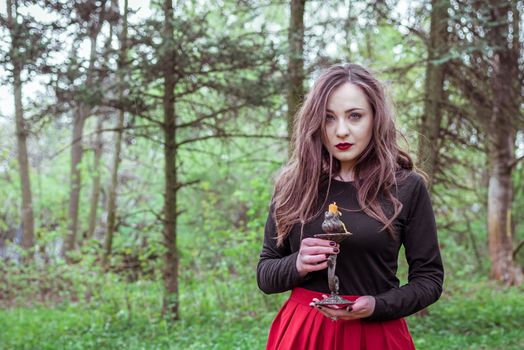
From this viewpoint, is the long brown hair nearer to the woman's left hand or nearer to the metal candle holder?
the metal candle holder

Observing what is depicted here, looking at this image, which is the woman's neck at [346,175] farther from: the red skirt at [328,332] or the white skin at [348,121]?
the red skirt at [328,332]

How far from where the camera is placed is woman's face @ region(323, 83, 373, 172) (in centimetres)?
229

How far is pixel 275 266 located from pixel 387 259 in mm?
424

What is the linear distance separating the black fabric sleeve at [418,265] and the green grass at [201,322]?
5060mm

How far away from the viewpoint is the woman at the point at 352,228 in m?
2.17

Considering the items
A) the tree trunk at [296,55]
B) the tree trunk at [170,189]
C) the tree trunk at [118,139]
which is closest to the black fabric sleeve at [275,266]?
the tree trunk at [296,55]

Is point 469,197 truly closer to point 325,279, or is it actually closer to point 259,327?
point 259,327

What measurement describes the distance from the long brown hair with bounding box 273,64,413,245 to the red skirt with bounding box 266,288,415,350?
28 cm

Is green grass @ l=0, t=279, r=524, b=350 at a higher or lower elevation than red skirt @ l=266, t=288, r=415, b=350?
lower

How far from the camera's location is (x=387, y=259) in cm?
225

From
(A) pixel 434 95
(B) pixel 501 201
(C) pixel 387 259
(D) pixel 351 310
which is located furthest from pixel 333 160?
(B) pixel 501 201

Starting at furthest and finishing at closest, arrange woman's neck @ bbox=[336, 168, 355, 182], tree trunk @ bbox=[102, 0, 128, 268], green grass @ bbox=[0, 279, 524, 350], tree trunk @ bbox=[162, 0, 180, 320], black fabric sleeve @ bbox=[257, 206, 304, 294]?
tree trunk @ bbox=[162, 0, 180, 320], tree trunk @ bbox=[102, 0, 128, 268], green grass @ bbox=[0, 279, 524, 350], woman's neck @ bbox=[336, 168, 355, 182], black fabric sleeve @ bbox=[257, 206, 304, 294]

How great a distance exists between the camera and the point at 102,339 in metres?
7.95

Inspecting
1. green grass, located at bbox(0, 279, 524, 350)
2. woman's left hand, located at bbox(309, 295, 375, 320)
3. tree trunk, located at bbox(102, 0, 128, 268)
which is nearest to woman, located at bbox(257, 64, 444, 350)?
woman's left hand, located at bbox(309, 295, 375, 320)
